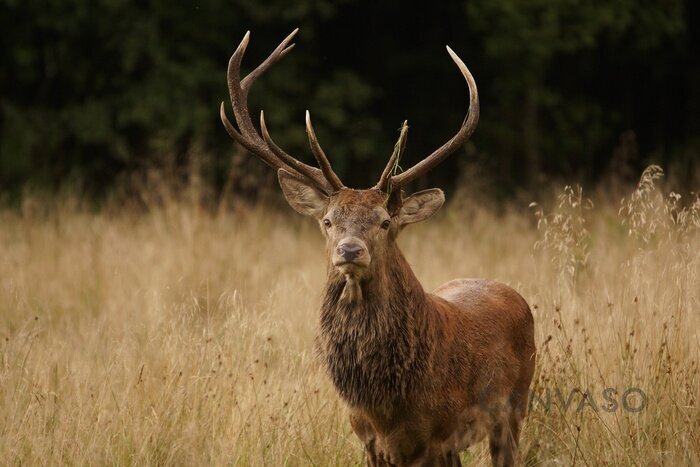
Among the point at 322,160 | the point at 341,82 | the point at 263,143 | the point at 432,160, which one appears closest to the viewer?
the point at 322,160

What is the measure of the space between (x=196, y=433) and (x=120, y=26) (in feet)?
35.0

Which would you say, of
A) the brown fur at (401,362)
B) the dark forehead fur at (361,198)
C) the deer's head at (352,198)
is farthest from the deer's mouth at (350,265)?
the dark forehead fur at (361,198)

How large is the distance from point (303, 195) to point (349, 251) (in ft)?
2.48

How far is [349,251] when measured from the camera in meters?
3.97

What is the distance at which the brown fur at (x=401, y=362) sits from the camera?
13.6 feet

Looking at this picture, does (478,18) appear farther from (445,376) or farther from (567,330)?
(445,376)

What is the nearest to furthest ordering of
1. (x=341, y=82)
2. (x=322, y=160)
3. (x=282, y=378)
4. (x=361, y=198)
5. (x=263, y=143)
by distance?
(x=361, y=198)
(x=322, y=160)
(x=263, y=143)
(x=282, y=378)
(x=341, y=82)

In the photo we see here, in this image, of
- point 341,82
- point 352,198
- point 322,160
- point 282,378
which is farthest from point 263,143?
point 341,82

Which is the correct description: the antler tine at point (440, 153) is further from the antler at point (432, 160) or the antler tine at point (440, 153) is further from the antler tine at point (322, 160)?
the antler tine at point (322, 160)

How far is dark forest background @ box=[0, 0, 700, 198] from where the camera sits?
14.1 m

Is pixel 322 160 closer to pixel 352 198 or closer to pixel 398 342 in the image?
pixel 352 198

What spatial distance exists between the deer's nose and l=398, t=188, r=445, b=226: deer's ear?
603mm

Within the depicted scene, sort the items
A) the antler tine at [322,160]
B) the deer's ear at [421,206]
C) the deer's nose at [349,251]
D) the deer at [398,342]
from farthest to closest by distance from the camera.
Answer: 1. the deer's ear at [421,206]
2. the antler tine at [322,160]
3. the deer at [398,342]
4. the deer's nose at [349,251]

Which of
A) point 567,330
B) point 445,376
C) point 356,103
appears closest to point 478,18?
point 356,103
